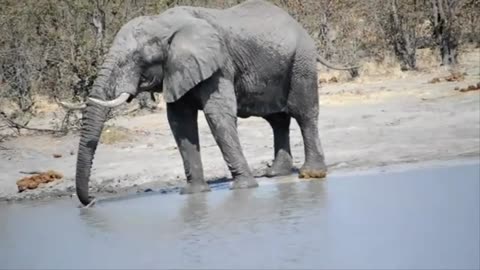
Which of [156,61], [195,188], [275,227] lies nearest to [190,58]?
[156,61]

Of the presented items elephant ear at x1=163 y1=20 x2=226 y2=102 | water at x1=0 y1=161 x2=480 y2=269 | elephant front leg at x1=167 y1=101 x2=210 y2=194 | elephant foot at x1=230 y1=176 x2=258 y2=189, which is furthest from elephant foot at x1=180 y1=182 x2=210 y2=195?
elephant ear at x1=163 y1=20 x2=226 y2=102

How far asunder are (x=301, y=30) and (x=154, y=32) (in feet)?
7.06

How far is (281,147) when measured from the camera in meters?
13.8

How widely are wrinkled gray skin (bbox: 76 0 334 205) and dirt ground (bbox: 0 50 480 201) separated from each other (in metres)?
1.12

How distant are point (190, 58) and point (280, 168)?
7.38 feet

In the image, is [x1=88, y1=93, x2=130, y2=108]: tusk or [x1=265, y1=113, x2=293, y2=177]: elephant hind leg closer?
[x1=88, y1=93, x2=130, y2=108]: tusk

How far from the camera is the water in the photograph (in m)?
7.51

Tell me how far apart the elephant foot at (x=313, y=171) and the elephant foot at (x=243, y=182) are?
85cm

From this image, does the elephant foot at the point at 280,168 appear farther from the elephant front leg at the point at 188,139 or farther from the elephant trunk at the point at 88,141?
the elephant trunk at the point at 88,141

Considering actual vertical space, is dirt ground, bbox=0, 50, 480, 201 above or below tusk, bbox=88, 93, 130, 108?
below

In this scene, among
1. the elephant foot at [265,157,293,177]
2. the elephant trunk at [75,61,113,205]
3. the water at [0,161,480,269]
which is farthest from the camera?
the elephant foot at [265,157,293,177]

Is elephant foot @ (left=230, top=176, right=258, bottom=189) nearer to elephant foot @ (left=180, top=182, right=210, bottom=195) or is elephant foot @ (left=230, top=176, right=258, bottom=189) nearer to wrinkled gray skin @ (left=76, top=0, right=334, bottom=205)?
wrinkled gray skin @ (left=76, top=0, right=334, bottom=205)

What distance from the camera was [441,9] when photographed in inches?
1187

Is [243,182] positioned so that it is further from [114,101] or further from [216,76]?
[114,101]
